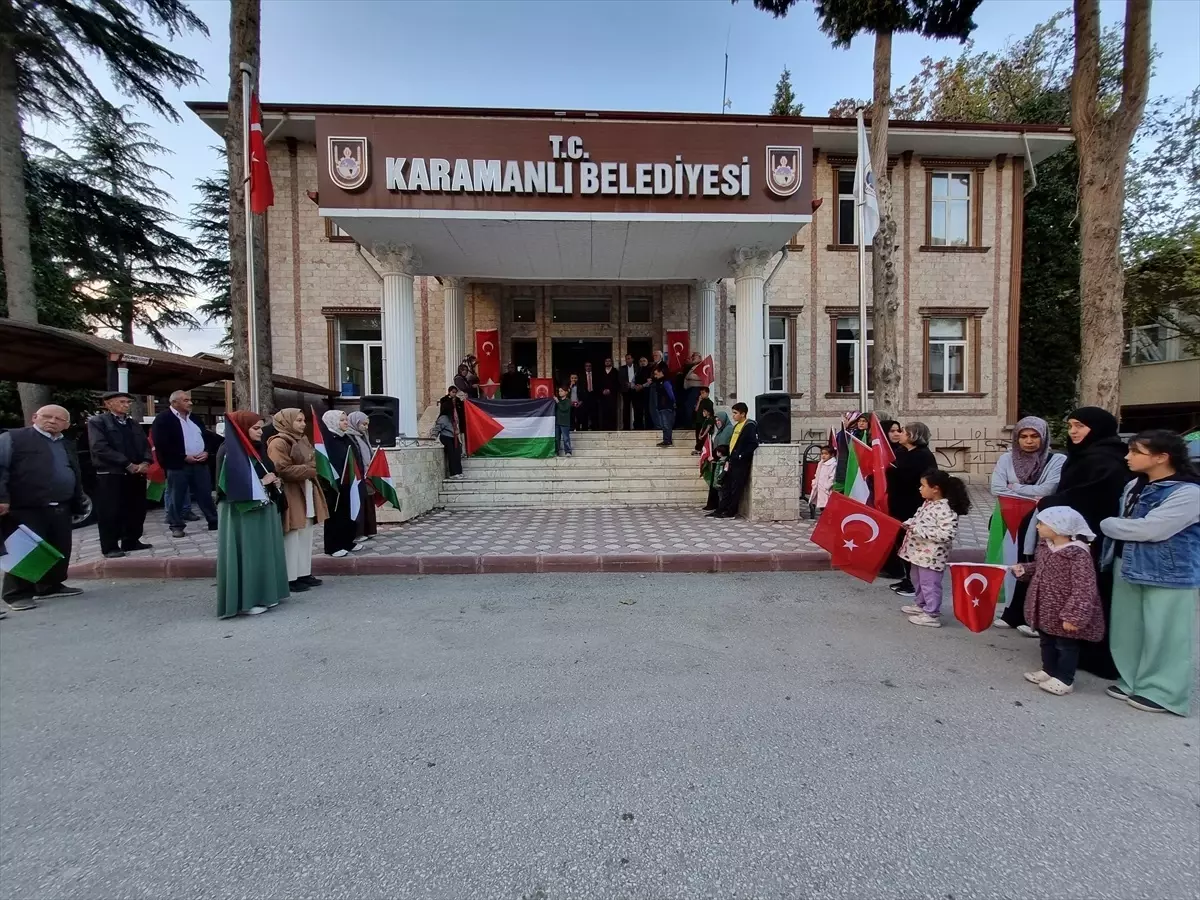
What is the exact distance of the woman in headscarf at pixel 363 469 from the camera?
696cm

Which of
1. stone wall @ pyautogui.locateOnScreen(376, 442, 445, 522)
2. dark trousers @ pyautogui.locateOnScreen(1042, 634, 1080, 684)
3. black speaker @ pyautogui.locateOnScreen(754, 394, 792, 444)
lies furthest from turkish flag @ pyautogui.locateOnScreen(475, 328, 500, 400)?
dark trousers @ pyautogui.locateOnScreen(1042, 634, 1080, 684)

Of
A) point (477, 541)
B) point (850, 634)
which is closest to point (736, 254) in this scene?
point (477, 541)

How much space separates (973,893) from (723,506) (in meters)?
7.68

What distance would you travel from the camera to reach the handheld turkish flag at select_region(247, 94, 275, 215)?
9.05 meters

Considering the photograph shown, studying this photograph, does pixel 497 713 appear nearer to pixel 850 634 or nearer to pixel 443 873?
pixel 443 873

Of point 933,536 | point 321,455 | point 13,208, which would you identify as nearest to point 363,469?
point 321,455

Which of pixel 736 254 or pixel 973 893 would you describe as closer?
pixel 973 893

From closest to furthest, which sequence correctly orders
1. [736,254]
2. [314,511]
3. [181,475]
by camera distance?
[314,511] < [181,475] < [736,254]

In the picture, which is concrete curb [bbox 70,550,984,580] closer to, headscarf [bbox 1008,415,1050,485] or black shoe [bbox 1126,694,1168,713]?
headscarf [bbox 1008,415,1050,485]

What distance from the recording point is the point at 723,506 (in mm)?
9555

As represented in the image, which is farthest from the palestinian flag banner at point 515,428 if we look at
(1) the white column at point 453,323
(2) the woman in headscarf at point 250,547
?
(2) the woman in headscarf at point 250,547

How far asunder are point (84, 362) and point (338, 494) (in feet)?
22.7

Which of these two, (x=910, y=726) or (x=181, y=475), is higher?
(x=181, y=475)

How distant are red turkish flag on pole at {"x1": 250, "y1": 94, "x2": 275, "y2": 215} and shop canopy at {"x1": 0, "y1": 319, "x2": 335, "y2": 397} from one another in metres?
3.12
